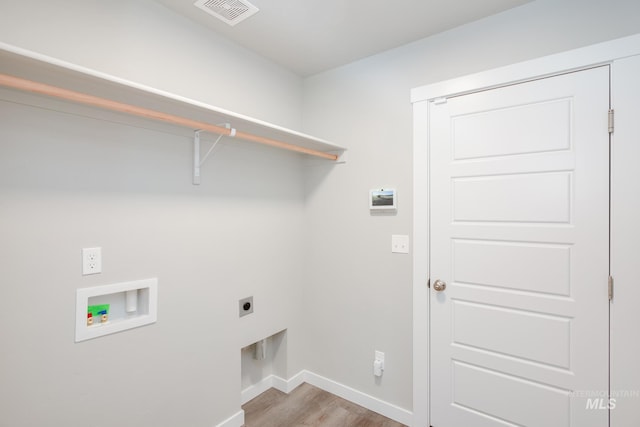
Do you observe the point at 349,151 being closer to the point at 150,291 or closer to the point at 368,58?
the point at 368,58

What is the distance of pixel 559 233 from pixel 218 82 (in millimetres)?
2093

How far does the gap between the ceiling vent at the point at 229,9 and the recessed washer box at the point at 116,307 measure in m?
1.45

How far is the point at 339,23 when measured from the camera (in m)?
1.87

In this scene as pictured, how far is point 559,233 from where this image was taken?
1.61 m

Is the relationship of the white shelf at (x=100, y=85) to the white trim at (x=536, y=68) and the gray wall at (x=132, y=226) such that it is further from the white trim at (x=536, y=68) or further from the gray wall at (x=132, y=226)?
the white trim at (x=536, y=68)

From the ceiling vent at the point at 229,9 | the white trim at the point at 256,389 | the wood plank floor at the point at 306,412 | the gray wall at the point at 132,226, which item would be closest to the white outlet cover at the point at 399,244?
the gray wall at the point at 132,226

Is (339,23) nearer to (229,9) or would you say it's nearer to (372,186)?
(229,9)

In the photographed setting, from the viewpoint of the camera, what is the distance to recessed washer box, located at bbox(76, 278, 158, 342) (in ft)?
4.65

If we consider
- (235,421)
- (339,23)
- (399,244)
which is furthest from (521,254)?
(235,421)

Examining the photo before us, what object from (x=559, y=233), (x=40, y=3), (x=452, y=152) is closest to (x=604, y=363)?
(x=559, y=233)

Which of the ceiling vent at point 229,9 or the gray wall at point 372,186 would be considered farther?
the gray wall at point 372,186

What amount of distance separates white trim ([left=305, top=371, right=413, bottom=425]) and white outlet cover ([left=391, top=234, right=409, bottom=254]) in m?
1.05

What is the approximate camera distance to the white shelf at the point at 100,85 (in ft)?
3.51

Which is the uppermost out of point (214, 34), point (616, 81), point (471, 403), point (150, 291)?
point (214, 34)
